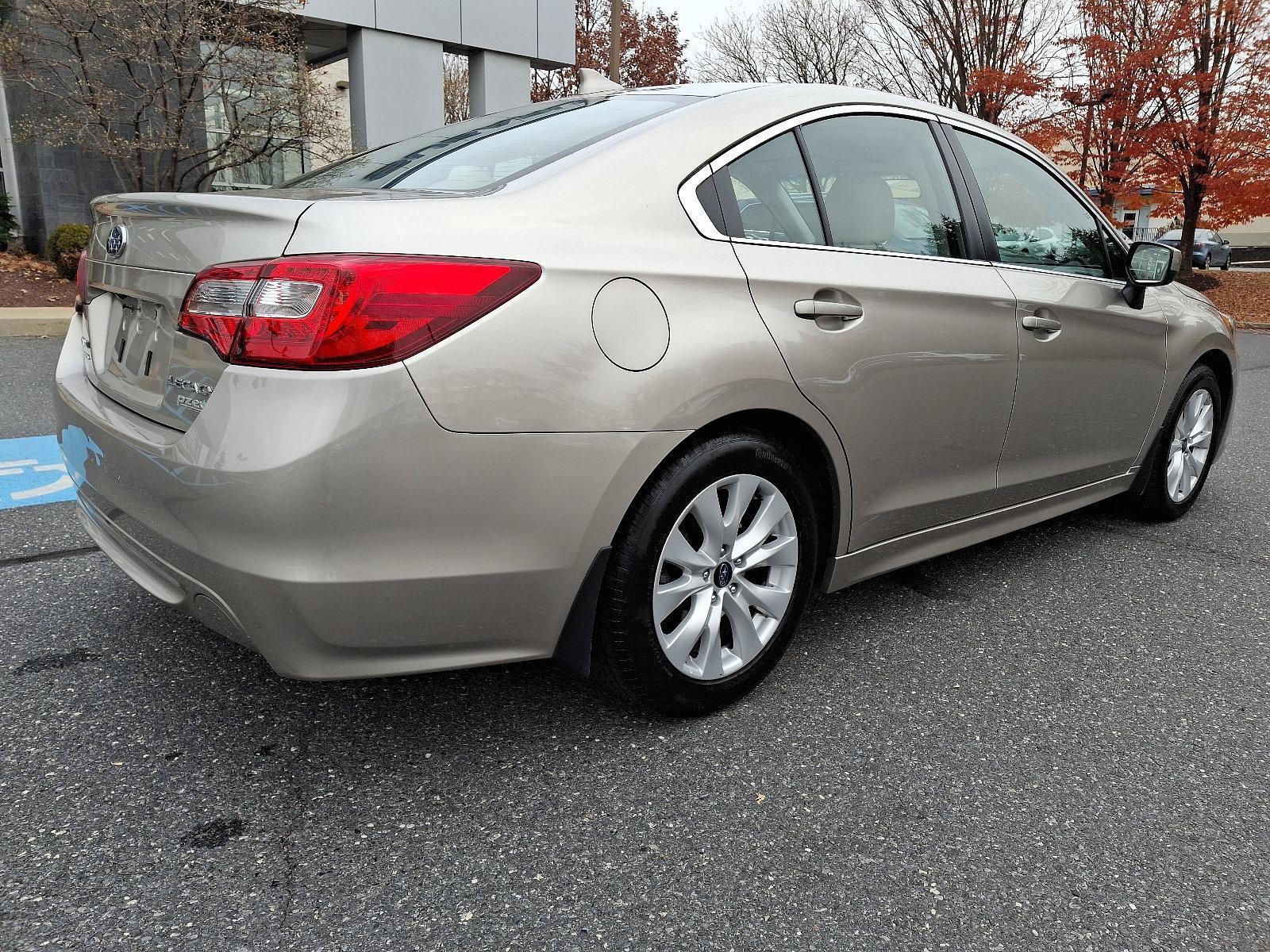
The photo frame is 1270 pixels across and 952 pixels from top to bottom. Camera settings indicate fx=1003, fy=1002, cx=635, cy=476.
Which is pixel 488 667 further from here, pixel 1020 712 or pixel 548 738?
pixel 1020 712

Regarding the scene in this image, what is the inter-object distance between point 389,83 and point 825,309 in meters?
15.3

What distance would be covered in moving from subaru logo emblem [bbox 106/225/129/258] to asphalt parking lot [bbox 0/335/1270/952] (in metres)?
1.10

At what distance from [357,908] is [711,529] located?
1.12 meters

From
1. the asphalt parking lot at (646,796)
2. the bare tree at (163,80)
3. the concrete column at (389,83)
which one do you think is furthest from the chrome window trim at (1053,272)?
the concrete column at (389,83)

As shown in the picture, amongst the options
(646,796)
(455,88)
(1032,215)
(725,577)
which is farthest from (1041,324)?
(455,88)

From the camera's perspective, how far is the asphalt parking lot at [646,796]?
6.01 feet

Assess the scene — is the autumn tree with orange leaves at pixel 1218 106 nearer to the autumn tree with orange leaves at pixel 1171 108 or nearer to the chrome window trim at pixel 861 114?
the autumn tree with orange leaves at pixel 1171 108

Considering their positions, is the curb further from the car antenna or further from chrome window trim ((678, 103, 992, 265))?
chrome window trim ((678, 103, 992, 265))

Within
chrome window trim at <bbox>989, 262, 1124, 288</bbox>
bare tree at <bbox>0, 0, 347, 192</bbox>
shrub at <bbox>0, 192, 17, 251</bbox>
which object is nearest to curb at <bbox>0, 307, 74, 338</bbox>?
bare tree at <bbox>0, 0, 347, 192</bbox>

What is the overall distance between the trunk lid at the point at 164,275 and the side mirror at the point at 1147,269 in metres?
2.95

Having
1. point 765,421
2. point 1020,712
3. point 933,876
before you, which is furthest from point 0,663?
point 1020,712

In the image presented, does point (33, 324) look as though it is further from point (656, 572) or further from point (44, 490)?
point (656, 572)

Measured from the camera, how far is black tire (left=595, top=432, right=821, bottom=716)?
2238mm

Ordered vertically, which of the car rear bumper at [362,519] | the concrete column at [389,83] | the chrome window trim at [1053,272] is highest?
the concrete column at [389,83]
